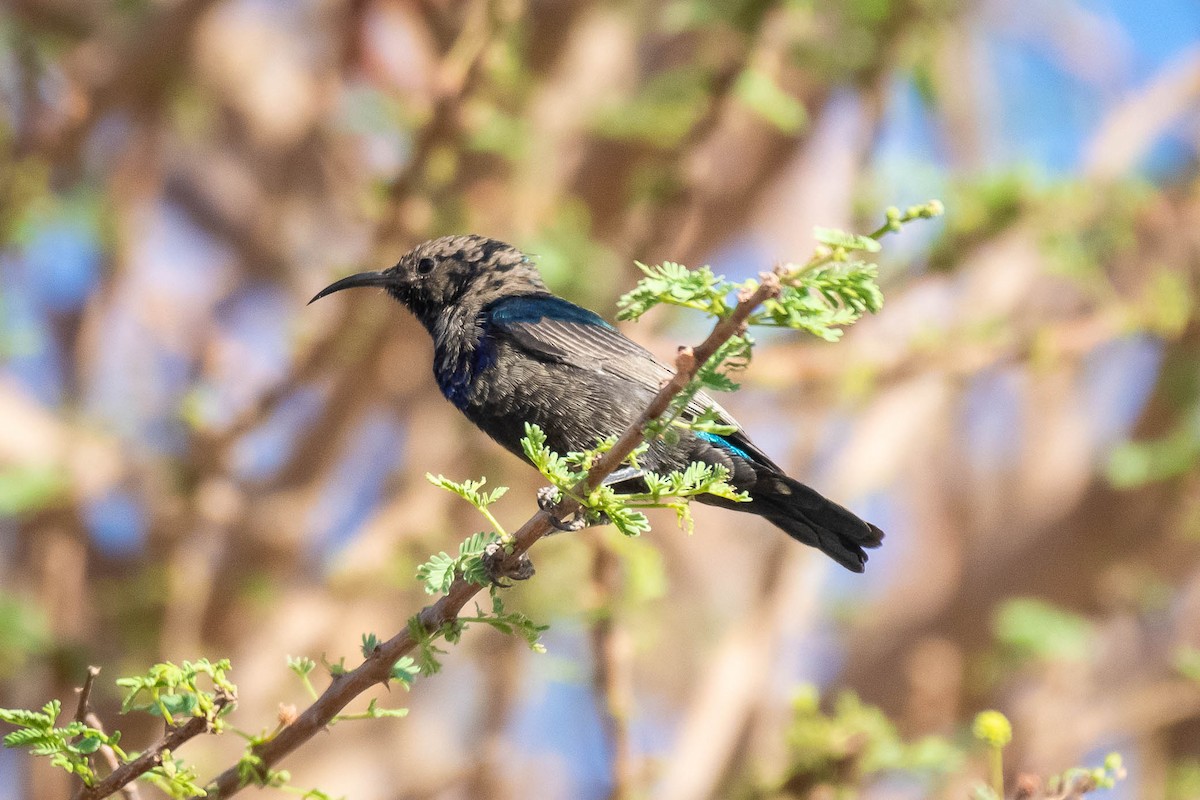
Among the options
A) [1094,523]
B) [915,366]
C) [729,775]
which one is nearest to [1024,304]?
[1094,523]

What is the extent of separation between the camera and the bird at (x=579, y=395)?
3.79 metres

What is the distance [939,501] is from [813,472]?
326 cm

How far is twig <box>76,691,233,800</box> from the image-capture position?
217 centimetres

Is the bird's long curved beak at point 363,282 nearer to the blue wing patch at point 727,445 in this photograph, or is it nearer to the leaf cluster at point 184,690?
the blue wing patch at point 727,445

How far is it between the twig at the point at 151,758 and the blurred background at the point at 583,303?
2.26 m

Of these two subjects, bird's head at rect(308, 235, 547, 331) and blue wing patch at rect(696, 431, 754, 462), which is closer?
blue wing patch at rect(696, 431, 754, 462)

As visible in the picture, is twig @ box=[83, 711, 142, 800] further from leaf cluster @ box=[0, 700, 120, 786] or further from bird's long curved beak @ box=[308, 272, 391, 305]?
bird's long curved beak @ box=[308, 272, 391, 305]

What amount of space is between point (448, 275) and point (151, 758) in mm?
2744

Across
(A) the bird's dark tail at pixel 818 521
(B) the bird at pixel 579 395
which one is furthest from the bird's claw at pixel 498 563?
(A) the bird's dark tail at pixel 818 521

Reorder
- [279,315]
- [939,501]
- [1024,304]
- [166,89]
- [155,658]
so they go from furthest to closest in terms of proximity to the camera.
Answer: [939,501] < [1024,304] < [279,315] < [166,89] < [155,658]

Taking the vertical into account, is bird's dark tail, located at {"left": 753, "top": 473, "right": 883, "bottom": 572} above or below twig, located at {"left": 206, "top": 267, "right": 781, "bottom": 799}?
above

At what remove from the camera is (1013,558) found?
25.4 feet

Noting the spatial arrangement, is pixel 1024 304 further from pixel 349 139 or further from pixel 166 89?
pixel 166 89

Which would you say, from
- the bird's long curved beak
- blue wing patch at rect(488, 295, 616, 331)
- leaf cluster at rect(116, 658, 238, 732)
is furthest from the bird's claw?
the bird's long curved beak
